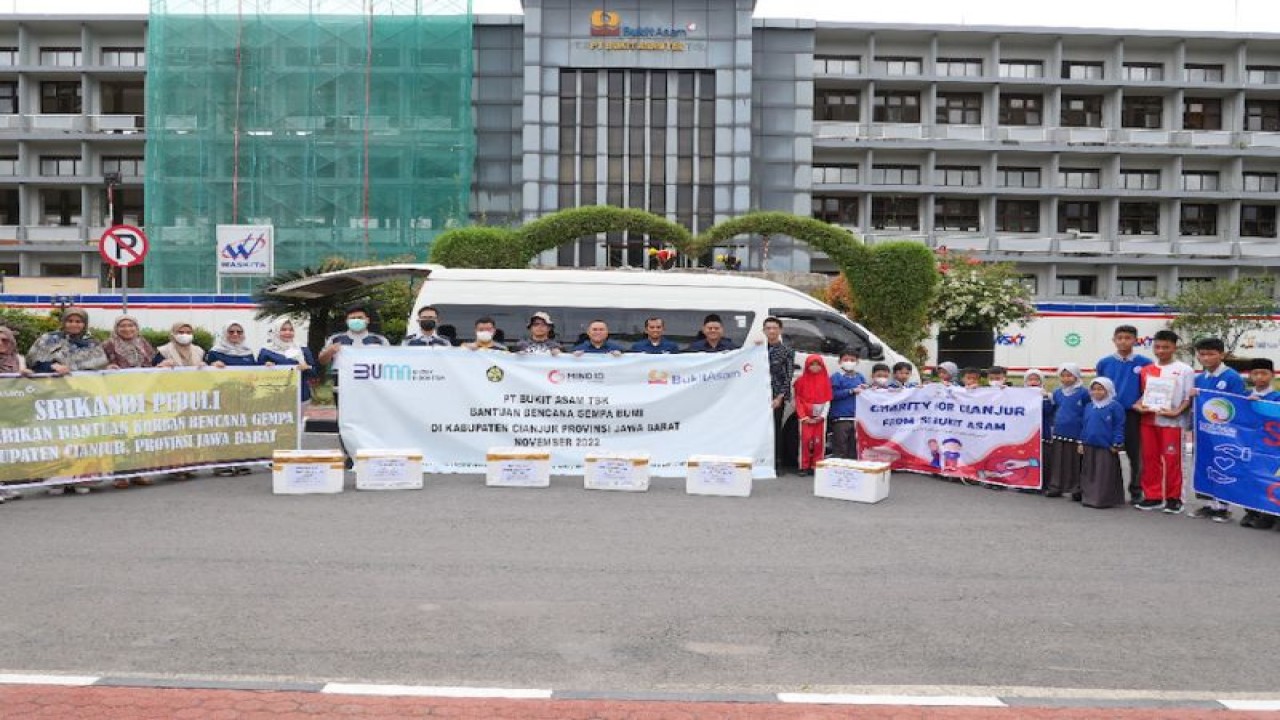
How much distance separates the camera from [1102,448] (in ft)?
33.2

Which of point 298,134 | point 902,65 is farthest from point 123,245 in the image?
point 902,65

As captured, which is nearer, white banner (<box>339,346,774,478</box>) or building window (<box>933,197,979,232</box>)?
white banner (<box>339,346,774,478</box>)

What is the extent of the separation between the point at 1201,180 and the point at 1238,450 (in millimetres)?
50093

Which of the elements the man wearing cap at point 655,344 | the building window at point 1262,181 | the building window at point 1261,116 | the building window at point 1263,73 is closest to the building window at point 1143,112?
the building window at point 1261,116

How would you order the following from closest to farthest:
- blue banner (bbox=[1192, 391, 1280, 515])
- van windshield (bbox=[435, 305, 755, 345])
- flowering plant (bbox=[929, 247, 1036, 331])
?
blue banner (bbox=[1192, 391, 1280, 515]), van windshield (bbox=[435, 305, 755, 345]), flowering plant (bbox=[929, 247, 1036, 331])

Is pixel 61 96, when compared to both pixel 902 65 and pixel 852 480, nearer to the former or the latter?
pixel 902 65

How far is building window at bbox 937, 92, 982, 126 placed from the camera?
51531mm

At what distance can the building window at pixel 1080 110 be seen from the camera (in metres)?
52.0

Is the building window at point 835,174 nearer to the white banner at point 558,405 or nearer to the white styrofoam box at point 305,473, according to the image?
the white banner at point 558,405

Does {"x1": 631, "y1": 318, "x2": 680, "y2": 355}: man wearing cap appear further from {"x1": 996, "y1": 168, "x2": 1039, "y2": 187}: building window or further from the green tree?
{"x1": 996, "y1": 168, "x2": 1039, "y2": 187}: building window

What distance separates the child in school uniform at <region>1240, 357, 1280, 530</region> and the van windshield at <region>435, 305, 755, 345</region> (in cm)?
642

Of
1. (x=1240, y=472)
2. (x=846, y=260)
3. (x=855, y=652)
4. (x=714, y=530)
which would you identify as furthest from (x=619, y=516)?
(x=846, y=260)

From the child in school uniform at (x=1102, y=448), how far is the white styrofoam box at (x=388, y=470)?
22.0ft

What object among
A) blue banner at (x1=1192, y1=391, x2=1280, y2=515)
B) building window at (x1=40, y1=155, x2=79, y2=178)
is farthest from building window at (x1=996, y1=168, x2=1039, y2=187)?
Answer: building window at (x1=40, y1=155, x2=79, y2=178)
